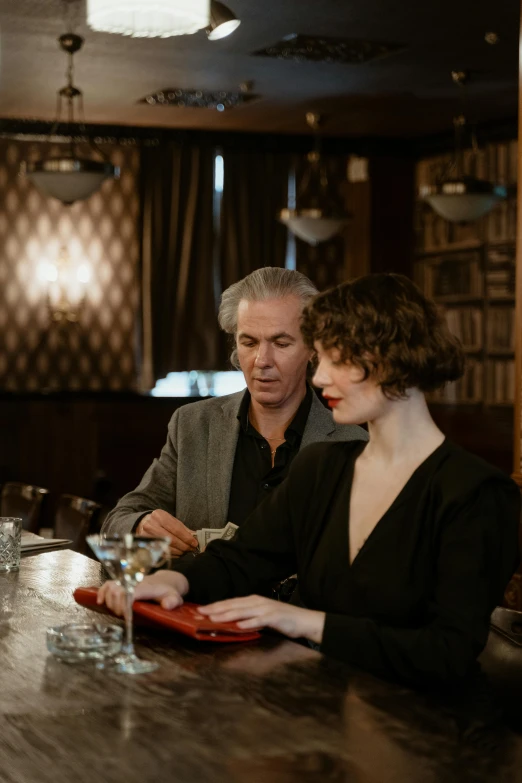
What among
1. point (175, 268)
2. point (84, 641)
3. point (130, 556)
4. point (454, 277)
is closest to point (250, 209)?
Answer: point (175, 268)

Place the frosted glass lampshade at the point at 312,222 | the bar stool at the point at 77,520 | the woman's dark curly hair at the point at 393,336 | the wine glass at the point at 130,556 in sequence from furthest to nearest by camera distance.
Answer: the frosted glass lampshade at the point at 312,222
the bar stool at the point at 77,520
the woman's dark curly hair at the point at 393,336
the wine glass at the point at 130,556

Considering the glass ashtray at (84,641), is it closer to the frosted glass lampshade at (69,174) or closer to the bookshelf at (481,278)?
the frosted glass lampshade at (69,174)

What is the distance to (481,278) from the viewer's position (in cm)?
952

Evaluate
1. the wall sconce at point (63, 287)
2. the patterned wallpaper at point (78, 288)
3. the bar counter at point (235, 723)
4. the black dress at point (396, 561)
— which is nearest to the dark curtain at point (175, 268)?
the patterned wallpaper at point (78, 288)

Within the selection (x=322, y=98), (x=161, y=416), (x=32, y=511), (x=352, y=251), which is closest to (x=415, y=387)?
(x=32, y=511)

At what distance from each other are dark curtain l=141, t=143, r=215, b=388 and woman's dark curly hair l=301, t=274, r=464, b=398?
25.2 ft

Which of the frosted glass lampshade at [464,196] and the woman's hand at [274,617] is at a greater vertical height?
the frosted glass lampshade at [464,196]

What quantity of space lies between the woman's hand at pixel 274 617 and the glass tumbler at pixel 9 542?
3.24 ft

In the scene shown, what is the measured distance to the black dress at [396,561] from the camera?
→ 1.96 meters

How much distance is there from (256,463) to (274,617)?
1.10 meters

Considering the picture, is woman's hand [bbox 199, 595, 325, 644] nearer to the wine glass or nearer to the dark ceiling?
the wine glass

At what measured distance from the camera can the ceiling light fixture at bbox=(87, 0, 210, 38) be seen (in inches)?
150

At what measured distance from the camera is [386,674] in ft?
6.56

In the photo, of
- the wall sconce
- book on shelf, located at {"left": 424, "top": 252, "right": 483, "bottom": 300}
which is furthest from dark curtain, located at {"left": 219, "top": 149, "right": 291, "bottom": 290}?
book on shelf, located at {"left": 424, "top": 252, "right": 483, "bottom": 300}
